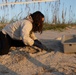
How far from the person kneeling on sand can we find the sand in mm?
164

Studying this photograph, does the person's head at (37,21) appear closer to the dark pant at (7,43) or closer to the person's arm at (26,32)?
the person's arm at (26,32)

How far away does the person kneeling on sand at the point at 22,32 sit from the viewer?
16.5ft

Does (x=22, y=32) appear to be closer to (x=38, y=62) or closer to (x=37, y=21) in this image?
(x=37, y=21)

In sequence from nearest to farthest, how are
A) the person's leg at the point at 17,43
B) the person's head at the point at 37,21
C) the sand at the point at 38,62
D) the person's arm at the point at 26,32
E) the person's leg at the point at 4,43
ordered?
the sand at the point at 38,62 → the person's arm at the point at 26,32 → the person's head at the point at 37,21 → the person's leg at the point at 4,43 → the person's leg at the point at 17,43

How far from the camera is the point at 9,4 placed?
903 cm

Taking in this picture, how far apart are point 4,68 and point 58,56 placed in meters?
0.98

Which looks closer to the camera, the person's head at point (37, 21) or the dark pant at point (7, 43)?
the person's head at point (37, 21)

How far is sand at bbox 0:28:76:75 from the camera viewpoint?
4.32 meters

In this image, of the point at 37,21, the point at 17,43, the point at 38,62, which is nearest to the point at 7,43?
the point at 17,43

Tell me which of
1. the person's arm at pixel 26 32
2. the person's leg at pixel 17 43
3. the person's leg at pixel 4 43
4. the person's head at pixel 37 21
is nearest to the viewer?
the person's arm at pixel 26 32

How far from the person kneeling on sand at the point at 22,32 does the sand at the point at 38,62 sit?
0.54 ft

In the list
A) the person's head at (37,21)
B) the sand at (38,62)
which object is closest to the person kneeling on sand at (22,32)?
the person's head at (37,21)

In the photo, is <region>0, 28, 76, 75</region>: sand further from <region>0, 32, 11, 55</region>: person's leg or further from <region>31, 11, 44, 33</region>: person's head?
<region>31, 11, 44, 33</region>: person's head

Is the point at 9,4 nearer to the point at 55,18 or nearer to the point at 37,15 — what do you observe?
the point at 55,18
